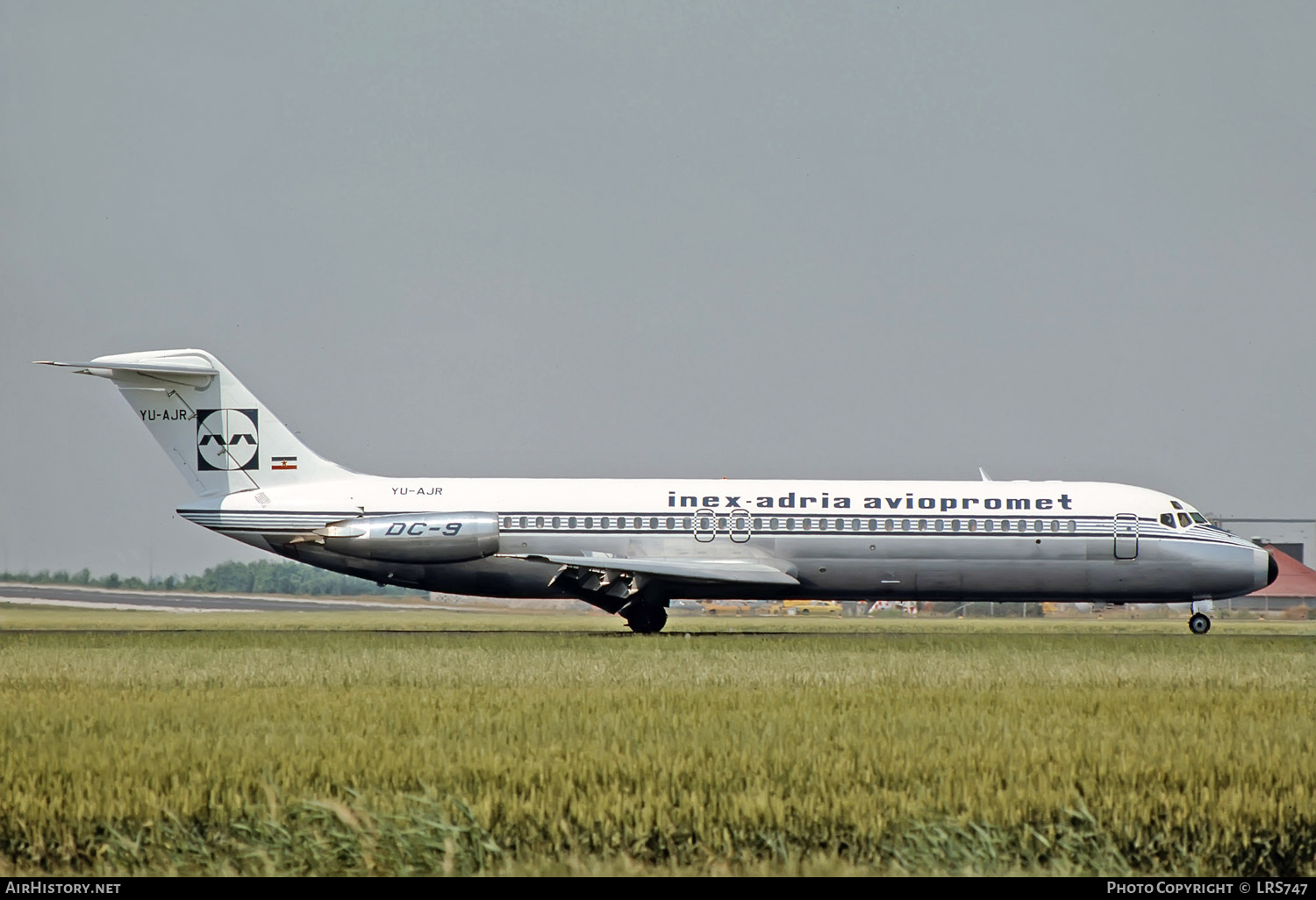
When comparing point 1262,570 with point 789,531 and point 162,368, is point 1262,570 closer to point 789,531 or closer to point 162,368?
point 789,531

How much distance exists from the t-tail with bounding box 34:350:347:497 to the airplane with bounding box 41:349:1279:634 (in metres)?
0.04

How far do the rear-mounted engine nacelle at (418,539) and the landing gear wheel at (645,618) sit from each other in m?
3.79

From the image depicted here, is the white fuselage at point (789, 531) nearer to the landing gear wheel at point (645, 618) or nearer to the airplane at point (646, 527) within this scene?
the airplane at point (646, 527)

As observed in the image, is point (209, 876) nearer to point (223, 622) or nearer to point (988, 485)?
point (988, 485)

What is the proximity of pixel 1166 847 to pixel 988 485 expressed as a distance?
82.9ft

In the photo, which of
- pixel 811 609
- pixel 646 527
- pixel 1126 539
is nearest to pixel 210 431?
pixel 646 527

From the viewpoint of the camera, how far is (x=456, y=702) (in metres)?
14.9

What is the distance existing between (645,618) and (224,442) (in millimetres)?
10998

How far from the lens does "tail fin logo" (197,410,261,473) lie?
32719mm

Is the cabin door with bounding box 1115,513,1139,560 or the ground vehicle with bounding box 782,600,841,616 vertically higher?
the cabin door with bounding box 1115,513,1139,560

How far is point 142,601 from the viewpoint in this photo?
2482 inches

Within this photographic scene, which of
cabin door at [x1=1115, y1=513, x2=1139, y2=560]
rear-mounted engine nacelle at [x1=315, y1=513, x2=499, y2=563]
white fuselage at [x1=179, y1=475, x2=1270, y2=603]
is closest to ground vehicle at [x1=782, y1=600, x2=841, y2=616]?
white fuselage at [x1=179, y1=475, x2=1270, y2=603]

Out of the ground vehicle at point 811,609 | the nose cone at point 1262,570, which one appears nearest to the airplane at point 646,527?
the nose cone at point 1262,570

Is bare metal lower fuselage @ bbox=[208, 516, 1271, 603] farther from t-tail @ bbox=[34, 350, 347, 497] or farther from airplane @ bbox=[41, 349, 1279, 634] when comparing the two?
t-tail @ bbox=[34, 350, 347, 497]
